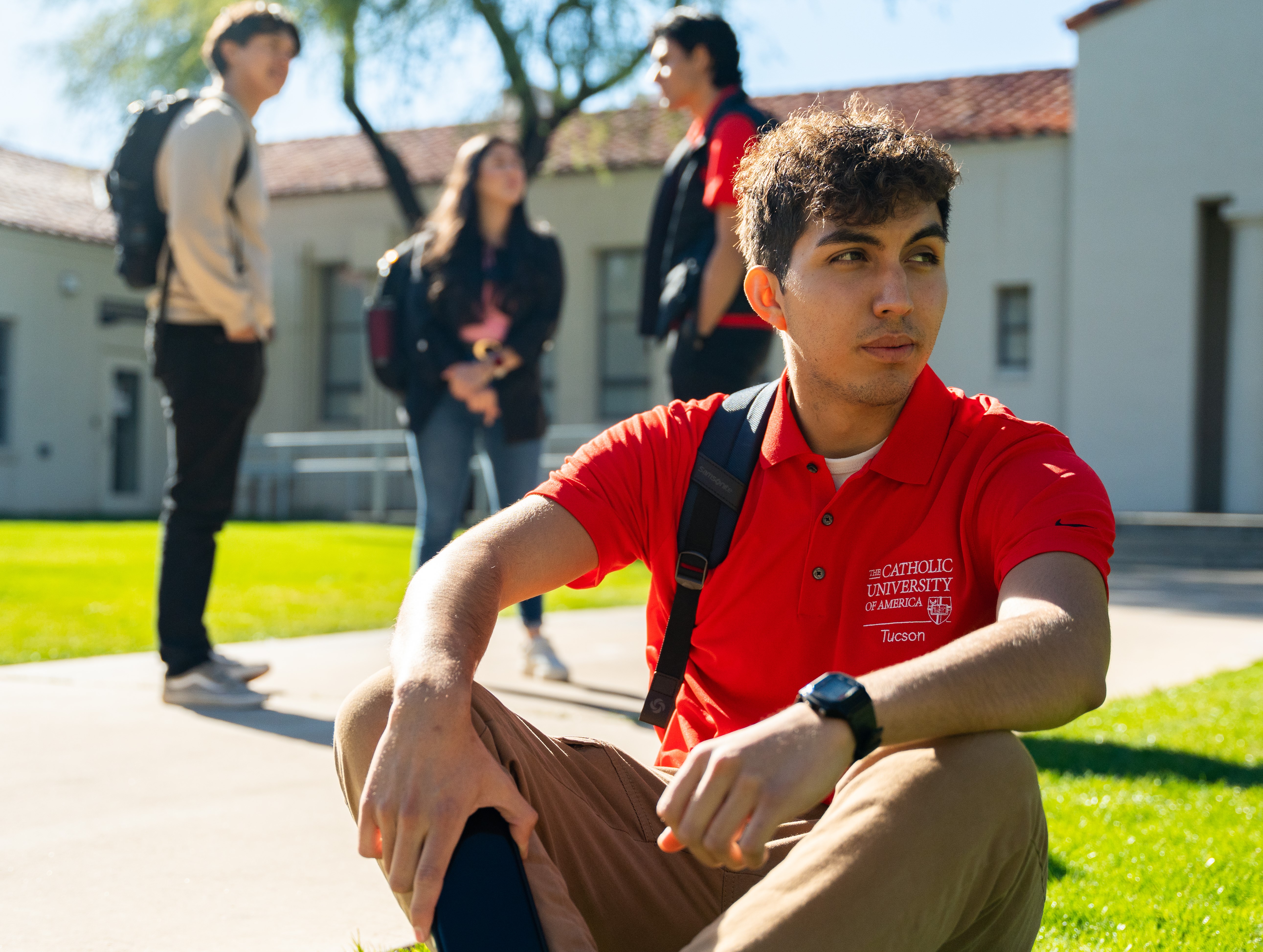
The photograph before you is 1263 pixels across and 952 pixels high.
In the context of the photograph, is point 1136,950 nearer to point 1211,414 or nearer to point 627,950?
point 627,950

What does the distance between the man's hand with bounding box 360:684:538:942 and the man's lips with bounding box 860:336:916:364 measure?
0.83 m

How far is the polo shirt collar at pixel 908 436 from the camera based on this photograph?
6.32 feet

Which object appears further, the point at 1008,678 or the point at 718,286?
the point at 718,286

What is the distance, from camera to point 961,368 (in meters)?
→ 18.6

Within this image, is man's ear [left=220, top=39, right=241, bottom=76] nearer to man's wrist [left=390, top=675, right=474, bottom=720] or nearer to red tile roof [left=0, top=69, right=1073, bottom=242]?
man's wrist [left=390, top=675, right=474, bottom=720]

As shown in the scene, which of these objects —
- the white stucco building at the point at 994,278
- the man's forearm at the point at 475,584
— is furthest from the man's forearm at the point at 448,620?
the white stucco building at the point at 994,278

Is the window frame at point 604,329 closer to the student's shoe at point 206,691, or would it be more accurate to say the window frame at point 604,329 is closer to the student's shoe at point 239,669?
the student's shoe at point 239,669

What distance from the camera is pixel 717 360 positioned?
411cm

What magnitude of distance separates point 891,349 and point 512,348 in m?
3.11

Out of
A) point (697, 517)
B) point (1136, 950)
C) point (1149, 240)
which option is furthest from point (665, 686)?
point (1149, 240)

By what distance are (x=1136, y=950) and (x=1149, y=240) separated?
16.3 metres

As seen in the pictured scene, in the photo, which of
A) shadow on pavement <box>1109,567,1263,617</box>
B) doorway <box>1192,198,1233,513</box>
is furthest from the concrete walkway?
doorway <box>1192,198,1233,513</box>

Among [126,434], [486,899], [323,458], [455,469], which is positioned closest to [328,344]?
[323,458]

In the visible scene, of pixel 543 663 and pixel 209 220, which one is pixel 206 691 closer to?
pixel 543 663
